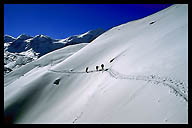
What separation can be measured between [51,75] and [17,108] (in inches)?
529

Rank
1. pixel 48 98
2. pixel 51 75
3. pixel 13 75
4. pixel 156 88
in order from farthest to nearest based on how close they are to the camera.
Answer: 1. pixel 13 75
2. pixel 51 75
3. pixel 48 98
4. pixel 156 88
